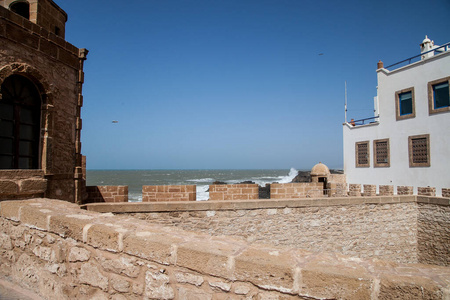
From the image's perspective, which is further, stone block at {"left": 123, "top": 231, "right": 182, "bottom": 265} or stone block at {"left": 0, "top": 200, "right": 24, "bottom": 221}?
stone block at {"left": 0, "top": 200, "right": 24, "bottom": 221}

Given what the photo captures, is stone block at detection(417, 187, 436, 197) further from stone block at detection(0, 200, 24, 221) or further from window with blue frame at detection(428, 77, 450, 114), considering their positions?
stone block at detection(0, 200, 24, 221)

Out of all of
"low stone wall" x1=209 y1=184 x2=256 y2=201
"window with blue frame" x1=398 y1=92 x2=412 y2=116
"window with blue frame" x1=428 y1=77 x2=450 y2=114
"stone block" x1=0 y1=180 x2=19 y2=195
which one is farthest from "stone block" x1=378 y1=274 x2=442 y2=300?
"window with blue frame" x1=398 y1=92 x2=412 y2=116

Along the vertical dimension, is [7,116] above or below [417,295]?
above

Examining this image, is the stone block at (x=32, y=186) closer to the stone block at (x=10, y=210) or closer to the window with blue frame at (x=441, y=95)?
the stone block at (x=10, y=210)

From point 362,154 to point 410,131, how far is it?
3.75m

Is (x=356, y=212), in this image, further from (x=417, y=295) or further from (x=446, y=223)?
(x=417, y=295)

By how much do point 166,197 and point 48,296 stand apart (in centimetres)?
612

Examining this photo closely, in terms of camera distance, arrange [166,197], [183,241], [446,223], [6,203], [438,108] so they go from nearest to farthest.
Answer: [183,241], [6,203], [166,197], [446,223], [438,108]

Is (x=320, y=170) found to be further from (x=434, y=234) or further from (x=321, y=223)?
(x=321, y=223)

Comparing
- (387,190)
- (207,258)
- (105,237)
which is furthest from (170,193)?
(387,190)

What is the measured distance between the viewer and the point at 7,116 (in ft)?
22.3

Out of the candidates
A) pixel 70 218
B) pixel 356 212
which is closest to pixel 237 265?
pixel 70 218

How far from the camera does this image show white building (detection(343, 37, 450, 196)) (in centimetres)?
1395

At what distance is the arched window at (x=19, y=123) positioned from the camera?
6.71m
